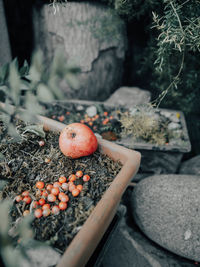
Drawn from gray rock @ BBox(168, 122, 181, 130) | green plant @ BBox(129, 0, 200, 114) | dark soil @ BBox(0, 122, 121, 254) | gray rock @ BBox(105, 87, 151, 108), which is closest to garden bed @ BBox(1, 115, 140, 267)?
dark soil @ BBox(0, 122, 121, 254)

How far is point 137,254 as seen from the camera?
1.51m

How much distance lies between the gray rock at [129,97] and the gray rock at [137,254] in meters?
1.25

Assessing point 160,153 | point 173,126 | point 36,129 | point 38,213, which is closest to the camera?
point 38,213

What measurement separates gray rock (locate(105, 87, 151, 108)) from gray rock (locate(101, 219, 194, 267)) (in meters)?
1.25

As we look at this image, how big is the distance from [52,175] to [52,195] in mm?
135

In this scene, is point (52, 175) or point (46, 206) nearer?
point (46, 206)

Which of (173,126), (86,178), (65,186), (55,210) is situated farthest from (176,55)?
(55,210)

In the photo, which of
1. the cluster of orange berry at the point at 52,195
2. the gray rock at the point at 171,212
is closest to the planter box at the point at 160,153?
the gray rock at the point at 171,212

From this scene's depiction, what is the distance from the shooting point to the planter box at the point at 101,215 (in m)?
0.75

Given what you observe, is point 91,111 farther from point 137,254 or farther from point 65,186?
point 137,254

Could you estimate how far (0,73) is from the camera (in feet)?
2.04

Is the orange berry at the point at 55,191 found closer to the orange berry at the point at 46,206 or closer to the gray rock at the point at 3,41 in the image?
the orange berry at the point at 46,206

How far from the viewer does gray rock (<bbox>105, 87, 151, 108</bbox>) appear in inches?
86.7

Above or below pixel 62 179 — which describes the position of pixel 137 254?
below
